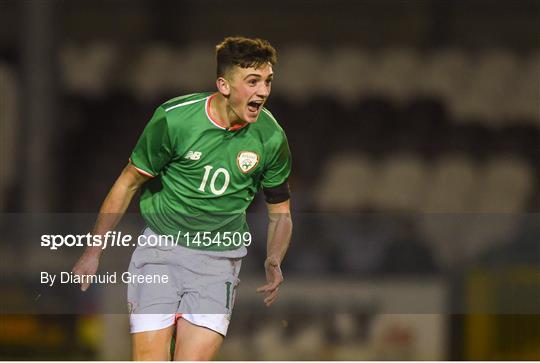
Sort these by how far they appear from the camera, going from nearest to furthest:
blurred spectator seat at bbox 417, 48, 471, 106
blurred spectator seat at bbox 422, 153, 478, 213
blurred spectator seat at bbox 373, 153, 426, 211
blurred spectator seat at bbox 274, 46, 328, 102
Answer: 1. blurred spectator seat at bbox 373, 153, 426, 211
2. blurred spectator seat at bbox 422, 153, 478, 213
3. blurred spectator seat at bbox 274, 46, 328, 102
4. blurred spectator seat at bbox 417, 48, 471, 106

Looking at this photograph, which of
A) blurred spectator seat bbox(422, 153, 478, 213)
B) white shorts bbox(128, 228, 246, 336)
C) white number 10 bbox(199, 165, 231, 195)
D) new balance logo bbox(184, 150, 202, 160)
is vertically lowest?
blurred spectator seat bbox(422, 153, 478, 213)

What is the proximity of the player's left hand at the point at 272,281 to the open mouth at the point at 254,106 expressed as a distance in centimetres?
54

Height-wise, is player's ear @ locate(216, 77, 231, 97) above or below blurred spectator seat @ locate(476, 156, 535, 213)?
above

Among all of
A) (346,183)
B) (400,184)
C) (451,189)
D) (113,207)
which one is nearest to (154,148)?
(113,207)

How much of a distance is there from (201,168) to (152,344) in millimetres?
620

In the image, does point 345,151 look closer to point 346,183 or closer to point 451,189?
point 346,183

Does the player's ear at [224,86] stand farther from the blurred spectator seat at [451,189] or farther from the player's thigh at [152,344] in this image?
the blurred spectator seat at [451,189]

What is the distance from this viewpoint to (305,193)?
6.48m

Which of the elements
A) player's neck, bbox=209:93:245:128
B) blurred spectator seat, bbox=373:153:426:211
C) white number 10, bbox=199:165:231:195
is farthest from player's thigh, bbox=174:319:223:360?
blurred spectator seat, bbox=373:153:426:211

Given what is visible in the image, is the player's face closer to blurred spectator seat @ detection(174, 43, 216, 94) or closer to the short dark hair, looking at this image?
the short dark hair

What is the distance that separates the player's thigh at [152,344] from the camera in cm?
330

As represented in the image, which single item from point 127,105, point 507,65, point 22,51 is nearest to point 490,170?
point 507,65

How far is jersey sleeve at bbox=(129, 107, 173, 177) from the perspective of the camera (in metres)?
3.25

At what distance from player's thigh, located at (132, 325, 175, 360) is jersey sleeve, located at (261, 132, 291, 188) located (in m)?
0.60
